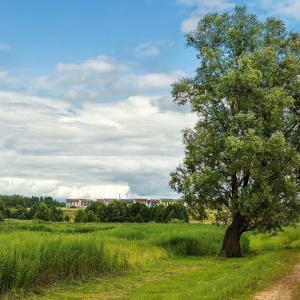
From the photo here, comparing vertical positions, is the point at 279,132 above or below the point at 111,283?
above

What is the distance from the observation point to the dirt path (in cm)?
1551

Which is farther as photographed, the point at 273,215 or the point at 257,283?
the point at 273,215

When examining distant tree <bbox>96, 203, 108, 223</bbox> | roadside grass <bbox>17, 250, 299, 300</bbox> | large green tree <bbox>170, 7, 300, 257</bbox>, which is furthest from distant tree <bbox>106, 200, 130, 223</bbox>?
roadside grass <bbox>17, 250, 299, 300</bbox>

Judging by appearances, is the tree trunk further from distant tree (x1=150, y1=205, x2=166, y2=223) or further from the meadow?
distant tree (x1=150, y1=205, x2=166, y2=223)

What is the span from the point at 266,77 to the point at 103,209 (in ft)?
359

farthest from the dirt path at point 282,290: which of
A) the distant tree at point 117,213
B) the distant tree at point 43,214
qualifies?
the distant tree at point 117,213

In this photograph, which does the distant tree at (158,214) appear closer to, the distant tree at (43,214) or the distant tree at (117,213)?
the distant tree at (117,213)

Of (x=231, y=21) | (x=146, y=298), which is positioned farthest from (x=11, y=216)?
(x=146, y=298)

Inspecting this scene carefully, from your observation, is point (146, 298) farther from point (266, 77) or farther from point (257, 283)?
point (266, 77)

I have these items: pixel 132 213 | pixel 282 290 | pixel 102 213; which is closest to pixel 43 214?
pixel 102 213

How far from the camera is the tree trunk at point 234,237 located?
111ft

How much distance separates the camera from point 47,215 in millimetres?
126875

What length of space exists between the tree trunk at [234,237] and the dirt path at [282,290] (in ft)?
40.6

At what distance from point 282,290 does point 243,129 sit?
627 inches
